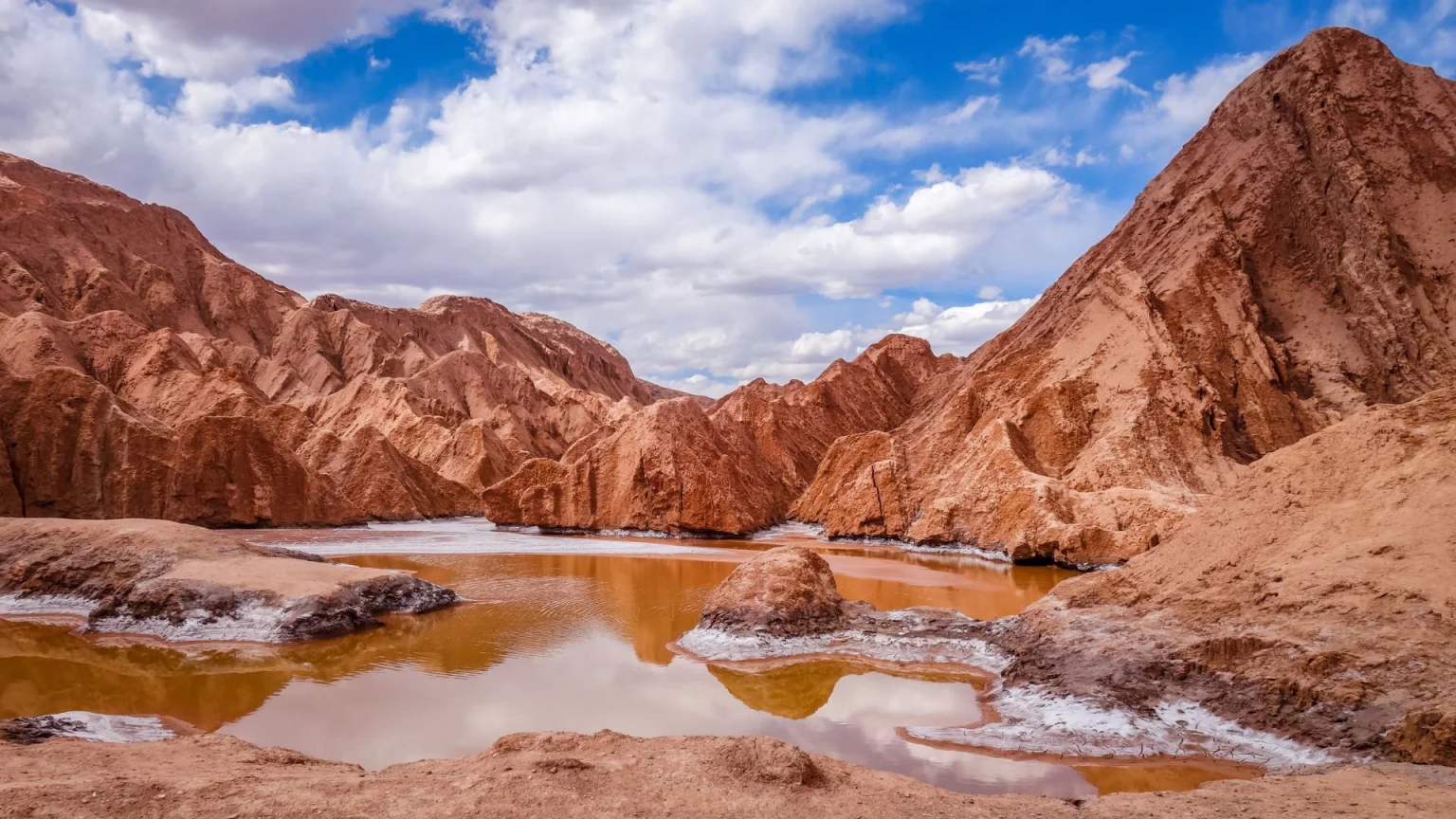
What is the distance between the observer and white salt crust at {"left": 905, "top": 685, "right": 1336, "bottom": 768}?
31.4ft

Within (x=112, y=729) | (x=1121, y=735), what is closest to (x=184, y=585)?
(x=112, y=729)

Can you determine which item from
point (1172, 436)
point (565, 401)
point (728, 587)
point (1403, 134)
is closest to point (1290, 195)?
point (1403, 134)

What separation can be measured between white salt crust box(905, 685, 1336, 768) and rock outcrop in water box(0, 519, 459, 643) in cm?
1336

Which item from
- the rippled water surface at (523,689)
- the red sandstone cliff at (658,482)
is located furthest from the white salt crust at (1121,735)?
the red sandstone cliff at (658,482)

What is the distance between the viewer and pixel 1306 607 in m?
10.9

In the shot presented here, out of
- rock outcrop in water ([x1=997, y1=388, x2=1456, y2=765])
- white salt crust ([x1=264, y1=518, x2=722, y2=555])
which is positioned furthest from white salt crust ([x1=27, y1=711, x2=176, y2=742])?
white salt crust ([x1=264, y1=518, x2=722, y2=555])

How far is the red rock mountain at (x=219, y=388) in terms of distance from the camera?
34375 millimetres

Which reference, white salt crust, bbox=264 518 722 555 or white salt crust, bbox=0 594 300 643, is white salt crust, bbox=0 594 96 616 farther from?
white salt crust, bbox=264 518 722 555

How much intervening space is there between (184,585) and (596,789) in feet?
50.4

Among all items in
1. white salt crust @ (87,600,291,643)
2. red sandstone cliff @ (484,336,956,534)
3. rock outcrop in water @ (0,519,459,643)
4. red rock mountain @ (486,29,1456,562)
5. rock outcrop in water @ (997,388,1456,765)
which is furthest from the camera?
red sandstone cliff @ (484,336,956,534)

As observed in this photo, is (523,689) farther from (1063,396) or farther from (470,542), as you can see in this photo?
(1063,396)

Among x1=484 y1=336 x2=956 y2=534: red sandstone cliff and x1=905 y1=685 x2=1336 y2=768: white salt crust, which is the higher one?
x1=484 y1=336 x2=956 y2=534: red sandstone cliff

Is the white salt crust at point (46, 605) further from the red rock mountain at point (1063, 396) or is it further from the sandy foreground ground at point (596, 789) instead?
the red rock mountain at point (1063, 396)

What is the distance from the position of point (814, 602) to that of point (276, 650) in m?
10.6
